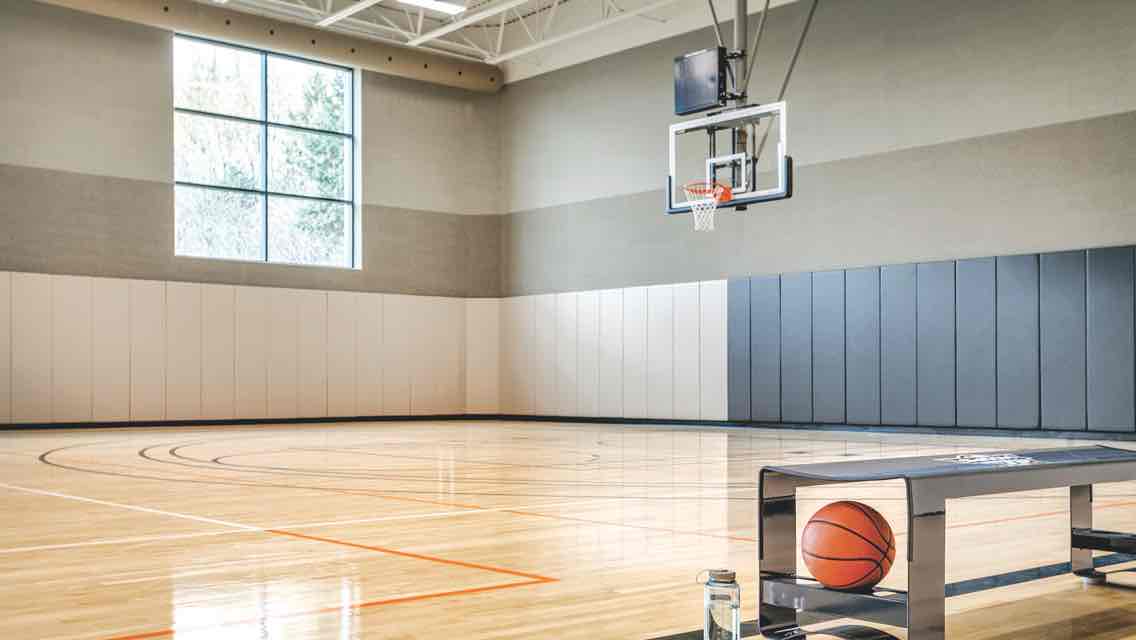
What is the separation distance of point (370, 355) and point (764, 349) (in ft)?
23.1

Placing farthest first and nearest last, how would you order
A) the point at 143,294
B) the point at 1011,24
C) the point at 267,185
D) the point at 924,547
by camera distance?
the point at 267,185 < the point at 143,294 < the point at 1011,24 < the point at 924,547

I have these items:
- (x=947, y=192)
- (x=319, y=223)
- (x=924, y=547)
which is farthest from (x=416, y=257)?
(x=924, y=547)

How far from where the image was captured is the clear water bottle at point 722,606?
2.85 m

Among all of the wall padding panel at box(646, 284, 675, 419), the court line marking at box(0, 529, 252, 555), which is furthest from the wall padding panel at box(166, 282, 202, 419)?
the court line marking at box(0, 529, 252, 555)

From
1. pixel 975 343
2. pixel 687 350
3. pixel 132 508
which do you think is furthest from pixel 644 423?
pixel 132 508

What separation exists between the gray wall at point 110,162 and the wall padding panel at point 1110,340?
37.3 ft

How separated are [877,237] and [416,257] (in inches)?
335

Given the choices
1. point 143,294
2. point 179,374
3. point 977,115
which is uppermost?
point 977,115

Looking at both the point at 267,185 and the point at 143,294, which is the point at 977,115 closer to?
the point at 267,185

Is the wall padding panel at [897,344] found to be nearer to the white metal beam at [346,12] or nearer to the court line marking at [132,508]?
the white metal beam at [346,12]

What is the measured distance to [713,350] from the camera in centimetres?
1708

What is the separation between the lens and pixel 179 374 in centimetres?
1742

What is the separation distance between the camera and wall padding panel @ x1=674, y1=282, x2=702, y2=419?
56.9ft

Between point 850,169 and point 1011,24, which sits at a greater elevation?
point 1011,24
